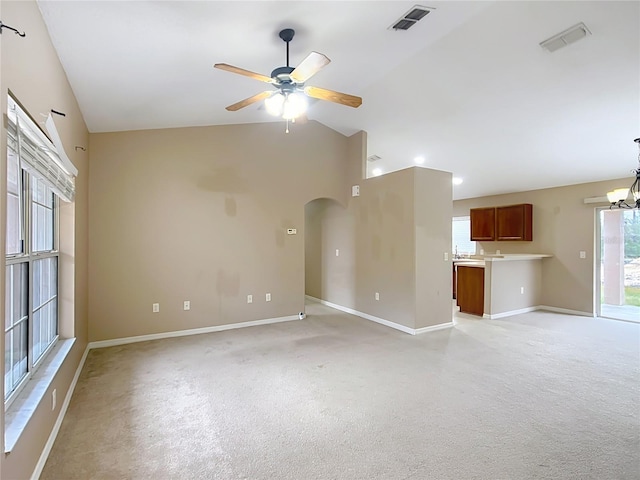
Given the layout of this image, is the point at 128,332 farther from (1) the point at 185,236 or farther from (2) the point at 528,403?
(2) the point at 528,403

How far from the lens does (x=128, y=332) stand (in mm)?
4527

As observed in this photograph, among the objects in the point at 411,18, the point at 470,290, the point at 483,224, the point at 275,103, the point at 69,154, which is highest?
the point at 411,18

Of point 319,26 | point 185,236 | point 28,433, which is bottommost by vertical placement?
point 28,433

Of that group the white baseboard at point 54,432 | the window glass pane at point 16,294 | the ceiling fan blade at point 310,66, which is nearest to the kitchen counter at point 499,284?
the ceiling fan blade at point 310,66

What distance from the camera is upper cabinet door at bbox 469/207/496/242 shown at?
7496 millimetres

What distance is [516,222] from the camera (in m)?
7.05

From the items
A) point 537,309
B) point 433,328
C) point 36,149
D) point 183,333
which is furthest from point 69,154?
point 537,309

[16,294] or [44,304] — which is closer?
[16,294]

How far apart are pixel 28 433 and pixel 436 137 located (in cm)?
577

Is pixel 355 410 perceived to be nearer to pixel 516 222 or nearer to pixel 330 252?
pixel 330 252

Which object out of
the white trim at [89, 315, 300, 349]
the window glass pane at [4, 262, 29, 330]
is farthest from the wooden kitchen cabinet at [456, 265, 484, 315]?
the window glass pane at [4, 262, 29, 330]

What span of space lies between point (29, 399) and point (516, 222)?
779 centimetres

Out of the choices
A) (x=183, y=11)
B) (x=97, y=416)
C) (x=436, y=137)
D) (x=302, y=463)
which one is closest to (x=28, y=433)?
(x=97, y=416)

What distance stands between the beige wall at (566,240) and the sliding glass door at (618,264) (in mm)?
187
